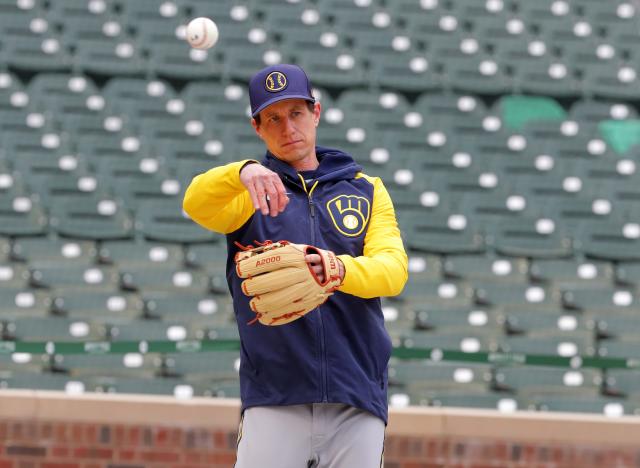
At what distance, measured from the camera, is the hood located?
3041 mm

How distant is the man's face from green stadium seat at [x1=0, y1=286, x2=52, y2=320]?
16.7ft

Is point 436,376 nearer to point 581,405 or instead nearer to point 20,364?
point 581,405

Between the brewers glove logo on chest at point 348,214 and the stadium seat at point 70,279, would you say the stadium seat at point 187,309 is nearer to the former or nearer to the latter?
the stadium seat at point 70,279

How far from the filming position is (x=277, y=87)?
9.89 feet

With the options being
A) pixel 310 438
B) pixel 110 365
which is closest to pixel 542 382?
pixel 110 365

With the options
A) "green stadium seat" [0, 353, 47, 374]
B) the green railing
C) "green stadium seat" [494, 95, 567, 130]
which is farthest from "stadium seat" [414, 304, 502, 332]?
"green stadium seat" [494, 95, 567, 130]

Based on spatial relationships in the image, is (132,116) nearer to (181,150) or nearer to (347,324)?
(181,150)

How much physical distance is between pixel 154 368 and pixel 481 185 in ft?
14.0

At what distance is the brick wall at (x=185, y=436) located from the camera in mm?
5340

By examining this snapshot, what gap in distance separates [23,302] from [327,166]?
5.28 meters

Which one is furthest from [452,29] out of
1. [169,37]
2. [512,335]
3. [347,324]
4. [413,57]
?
[347,324]

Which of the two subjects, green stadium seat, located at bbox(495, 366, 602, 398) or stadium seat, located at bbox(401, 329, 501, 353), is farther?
stadium seat, located at bbox(401, 329, 501, 353)

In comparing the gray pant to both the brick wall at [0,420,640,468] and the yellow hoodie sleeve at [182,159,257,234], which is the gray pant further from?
the brick wall at [0,420,640,468]

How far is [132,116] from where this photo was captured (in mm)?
10898
